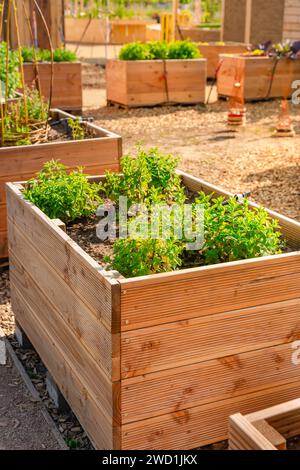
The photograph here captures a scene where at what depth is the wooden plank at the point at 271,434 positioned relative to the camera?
214 cm

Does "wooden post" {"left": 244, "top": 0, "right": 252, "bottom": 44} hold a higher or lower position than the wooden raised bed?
higher

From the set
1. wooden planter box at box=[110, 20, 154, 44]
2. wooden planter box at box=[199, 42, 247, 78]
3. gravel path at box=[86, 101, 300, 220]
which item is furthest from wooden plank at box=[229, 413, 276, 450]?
wooden planter box at box=[110, 20, 154, 44]

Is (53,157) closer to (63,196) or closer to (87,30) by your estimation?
(63,196)

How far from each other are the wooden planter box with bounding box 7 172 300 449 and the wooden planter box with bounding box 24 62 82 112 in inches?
310

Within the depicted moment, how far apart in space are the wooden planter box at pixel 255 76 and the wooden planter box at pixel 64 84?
106 inches

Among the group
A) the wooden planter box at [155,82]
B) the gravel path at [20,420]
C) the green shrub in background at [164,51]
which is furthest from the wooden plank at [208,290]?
the green shrub in background at [164,51]

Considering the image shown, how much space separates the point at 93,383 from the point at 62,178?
1424mm

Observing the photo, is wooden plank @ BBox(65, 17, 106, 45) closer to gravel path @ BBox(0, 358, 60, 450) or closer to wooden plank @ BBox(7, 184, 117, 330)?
wooden plank @ BBox(7, 184, 117, 330)

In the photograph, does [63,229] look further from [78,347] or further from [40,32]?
[40,32]

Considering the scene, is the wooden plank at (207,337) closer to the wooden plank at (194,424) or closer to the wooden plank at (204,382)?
the wooden plank at (204,382)

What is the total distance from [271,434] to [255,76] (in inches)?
419

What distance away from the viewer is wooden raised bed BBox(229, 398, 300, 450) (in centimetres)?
208

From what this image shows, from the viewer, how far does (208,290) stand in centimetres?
274

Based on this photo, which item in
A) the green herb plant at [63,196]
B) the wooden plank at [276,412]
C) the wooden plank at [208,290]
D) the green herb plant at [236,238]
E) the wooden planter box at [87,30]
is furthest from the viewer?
the wooden planter box at [87,30]
